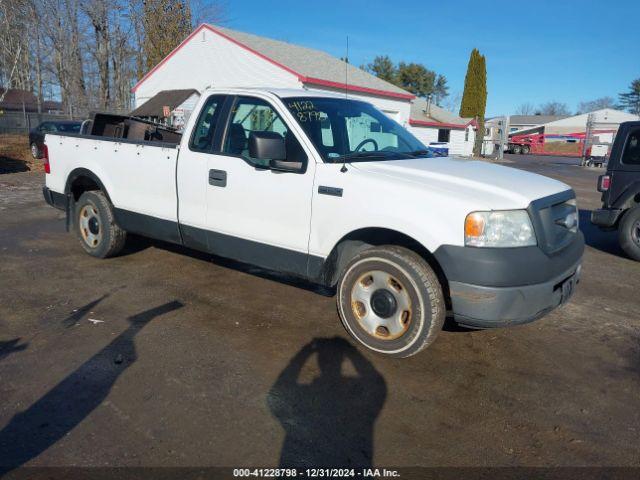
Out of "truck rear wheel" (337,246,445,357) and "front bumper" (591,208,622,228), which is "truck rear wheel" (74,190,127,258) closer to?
"truck rear wheel" (337,246,445,357)

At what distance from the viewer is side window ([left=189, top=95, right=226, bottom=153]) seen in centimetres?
474

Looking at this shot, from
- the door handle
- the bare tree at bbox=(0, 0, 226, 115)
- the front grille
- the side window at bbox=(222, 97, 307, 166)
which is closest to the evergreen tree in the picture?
the bare tree at bbox=(0, 0, 226, 115)

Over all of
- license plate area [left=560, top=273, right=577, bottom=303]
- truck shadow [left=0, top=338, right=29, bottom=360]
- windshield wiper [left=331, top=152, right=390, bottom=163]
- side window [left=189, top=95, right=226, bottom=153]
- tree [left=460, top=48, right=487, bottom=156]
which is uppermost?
tree [left=460, top=48, right=487, bottom=156]

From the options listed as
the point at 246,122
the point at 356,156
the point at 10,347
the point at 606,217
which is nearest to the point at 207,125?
the point at 246,122

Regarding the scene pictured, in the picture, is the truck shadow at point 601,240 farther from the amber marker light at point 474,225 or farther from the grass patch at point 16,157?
the grass patch at point 16,157

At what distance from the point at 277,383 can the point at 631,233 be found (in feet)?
19.5

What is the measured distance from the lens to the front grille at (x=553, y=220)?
11.3ft

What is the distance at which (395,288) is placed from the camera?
3729mm

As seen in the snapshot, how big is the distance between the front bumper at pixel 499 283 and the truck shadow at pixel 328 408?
0.79 m

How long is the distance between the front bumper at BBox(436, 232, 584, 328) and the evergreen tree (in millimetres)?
32864

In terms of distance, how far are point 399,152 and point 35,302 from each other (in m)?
3.65

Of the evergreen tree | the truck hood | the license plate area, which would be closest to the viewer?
the truck hood

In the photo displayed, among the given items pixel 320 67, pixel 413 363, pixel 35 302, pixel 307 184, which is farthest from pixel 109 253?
pixel 320 67

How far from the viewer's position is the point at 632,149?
7203 mm
